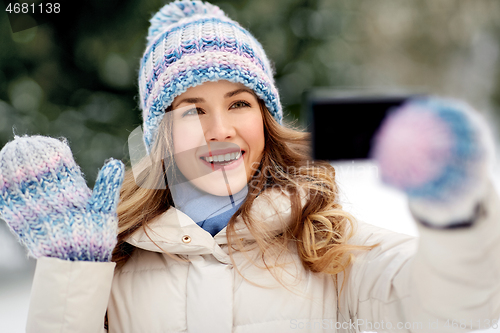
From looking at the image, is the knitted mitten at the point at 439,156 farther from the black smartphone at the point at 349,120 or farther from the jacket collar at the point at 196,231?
the jacket collar at the point at 196,231

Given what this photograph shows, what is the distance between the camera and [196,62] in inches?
36.6

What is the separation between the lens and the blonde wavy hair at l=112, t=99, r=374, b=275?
0.87 metres

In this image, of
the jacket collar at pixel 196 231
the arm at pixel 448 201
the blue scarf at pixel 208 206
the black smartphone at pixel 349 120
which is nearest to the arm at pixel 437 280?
the arm at pixel 448 201

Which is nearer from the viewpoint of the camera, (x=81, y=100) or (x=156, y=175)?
(x=156, y=175)

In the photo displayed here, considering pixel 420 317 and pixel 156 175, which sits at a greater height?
pixel 156 175

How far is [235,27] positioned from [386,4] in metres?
0.68

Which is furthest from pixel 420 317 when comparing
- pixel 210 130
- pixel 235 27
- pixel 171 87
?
pixel 235 27

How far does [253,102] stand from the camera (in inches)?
39.7

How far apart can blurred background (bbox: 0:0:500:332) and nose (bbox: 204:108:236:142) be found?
18.3 inches

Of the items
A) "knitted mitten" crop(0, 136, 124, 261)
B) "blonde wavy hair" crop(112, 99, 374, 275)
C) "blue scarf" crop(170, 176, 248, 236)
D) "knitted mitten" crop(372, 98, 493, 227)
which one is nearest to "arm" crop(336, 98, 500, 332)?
"knitted mitten" crop(372, 98, 493, 227)

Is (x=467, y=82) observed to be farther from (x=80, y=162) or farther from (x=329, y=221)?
(x=80, y=162)

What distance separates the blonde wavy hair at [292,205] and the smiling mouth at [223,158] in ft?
0.29

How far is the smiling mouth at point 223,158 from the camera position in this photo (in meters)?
0.95

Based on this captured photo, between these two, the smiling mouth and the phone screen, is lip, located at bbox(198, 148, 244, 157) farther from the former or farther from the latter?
the phone screen
